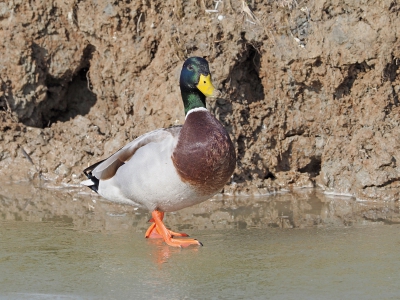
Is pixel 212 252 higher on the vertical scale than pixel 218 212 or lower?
higher

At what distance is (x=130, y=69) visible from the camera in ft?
22.3

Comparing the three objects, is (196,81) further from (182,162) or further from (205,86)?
(182,162)

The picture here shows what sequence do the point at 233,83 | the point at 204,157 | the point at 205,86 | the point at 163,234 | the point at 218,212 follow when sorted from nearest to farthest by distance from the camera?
the point at 204,157, the point at 163,234, the point at 205,86, the point at 218,212, the point at 233,83

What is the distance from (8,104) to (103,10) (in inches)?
51.5

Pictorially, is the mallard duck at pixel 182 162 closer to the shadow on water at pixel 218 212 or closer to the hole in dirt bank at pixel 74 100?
the shadow on water at pixel 218 212

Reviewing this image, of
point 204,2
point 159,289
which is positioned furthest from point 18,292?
point 204,2

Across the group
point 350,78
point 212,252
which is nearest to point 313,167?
point 350,78

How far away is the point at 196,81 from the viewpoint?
182 inches

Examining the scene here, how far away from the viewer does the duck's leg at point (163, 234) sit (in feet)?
14.2

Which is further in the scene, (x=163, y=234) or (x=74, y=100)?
(x=74, y=100)

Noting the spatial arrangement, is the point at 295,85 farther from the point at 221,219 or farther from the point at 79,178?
the point at 79,178

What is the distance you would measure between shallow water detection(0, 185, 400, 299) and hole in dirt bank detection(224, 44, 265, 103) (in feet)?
3.26

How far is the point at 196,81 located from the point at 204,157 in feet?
1.87

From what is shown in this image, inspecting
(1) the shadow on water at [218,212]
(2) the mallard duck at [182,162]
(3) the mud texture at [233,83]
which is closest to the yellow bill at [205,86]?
(2) the mallard duck at [182,162]
